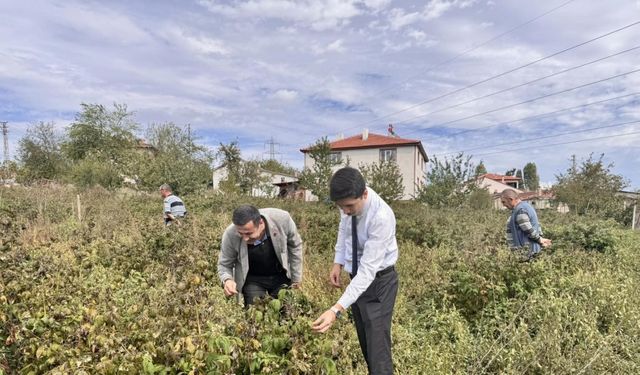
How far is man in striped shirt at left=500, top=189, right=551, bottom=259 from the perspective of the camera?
17.0 feet

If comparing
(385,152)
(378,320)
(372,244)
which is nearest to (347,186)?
(372,244)

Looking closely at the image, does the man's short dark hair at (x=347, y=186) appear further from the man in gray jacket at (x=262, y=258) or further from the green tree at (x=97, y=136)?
the green tree at (x=97, y=136)

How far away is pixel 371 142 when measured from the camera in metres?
43.0

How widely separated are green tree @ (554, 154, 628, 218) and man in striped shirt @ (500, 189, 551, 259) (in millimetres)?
17121

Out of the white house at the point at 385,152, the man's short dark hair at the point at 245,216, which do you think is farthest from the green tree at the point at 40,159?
the man's short dark hair at the point at 245,216

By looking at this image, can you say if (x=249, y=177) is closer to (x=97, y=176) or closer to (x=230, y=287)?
(x=97, y=176)

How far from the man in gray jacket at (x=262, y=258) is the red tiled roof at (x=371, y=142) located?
36392mm

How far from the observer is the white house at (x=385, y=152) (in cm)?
4072

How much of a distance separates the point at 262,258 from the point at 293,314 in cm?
121

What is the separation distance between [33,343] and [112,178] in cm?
2504

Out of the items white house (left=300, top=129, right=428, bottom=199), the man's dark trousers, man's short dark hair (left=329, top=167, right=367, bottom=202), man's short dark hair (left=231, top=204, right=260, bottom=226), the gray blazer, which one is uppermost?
white house (left=300, top=129, right=428, bottom=199)

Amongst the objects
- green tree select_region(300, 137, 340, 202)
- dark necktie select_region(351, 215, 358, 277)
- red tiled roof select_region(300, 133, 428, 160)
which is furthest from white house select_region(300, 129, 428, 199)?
dark necktie select_region(351, 215, 358, 277)

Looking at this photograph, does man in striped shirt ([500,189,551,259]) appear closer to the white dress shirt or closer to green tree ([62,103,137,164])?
the white dress shirt

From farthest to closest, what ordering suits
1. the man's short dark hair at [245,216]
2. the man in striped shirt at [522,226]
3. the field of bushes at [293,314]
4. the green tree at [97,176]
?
the green tree at [97,176]
the man in striped shirt at [522,226]
the man's short dark hair at [245,216]
the field of bushes at [293,314]
